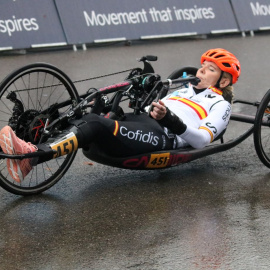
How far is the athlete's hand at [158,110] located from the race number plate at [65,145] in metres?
0.56

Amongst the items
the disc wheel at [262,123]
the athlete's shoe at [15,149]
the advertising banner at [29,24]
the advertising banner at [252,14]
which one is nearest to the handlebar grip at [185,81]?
the disc wheel at [262,123]

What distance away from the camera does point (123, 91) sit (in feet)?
17.8

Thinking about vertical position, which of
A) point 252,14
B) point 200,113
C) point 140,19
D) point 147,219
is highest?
point 200,113

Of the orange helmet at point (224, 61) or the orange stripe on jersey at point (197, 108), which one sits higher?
the orange helmet at point (224, 61)

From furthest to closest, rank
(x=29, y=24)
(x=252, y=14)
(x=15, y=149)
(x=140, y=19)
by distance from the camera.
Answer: (x=252, y=14) < (x=140, y=19) < (x=29, y=24) < (x=15, y=149)

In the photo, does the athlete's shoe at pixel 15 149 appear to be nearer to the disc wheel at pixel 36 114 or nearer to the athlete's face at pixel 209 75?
the disc wheel at pixel 36 114

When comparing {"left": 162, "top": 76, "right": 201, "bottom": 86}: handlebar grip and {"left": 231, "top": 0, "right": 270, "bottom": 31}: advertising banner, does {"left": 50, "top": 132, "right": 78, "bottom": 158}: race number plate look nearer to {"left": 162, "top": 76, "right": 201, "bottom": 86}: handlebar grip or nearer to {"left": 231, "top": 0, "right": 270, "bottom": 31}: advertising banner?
{"left": 162, "top": 76, "right": 201, "bottom": 86}: handlebar grip

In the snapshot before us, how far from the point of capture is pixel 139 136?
525 cm

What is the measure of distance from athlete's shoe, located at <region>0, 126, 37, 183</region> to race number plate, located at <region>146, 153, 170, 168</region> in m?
0.95

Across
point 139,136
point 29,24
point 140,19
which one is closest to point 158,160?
point 139,136

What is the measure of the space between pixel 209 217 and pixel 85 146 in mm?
1018

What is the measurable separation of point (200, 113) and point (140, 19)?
6874 millimetres

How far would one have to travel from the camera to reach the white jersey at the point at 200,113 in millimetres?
5441

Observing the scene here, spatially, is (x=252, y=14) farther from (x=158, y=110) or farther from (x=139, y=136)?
(x=158, y=110)
